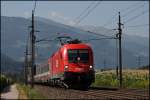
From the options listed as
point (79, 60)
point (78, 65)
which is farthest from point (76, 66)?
point (79, 60)

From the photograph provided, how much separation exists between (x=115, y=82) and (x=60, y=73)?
19.5 m

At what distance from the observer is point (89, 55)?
129 ft

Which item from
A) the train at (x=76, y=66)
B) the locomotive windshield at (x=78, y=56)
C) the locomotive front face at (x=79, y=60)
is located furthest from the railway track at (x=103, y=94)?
the locomotive windshield at (x=78, y=56)

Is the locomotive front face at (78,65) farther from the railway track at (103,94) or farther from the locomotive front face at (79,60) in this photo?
the railway track at (103,94)

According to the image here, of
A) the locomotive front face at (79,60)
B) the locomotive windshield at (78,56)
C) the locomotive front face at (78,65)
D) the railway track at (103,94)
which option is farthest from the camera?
the locomotive windshield at (78,56)

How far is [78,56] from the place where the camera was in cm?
3922

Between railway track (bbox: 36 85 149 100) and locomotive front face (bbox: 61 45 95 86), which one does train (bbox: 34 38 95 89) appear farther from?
railway track (bbox: 36 85 149 100)

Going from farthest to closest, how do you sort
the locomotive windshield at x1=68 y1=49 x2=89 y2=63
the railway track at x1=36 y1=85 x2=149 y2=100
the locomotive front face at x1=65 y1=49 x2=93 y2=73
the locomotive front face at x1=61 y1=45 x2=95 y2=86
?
1. the locomotive windshield at x1=68 y1=49 x2=89 y2=63
2. the locomotive front face at x1=65 y1=49 x2=93 y2=73
3. the locomotive front face at x1=61 y1=45 x2=95 y2=86
4. the railway track at x1=36 y1=85 x2=149 y2=100

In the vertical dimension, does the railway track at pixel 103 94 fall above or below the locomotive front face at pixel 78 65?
below

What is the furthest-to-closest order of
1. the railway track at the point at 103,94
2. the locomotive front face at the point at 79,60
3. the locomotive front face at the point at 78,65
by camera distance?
the locomotive front face at the point at 79,60 → the locomotive front face at the point at 78,65 → the railway track at the point at 103,94

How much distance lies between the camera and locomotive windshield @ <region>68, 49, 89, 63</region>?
3903 centimetres

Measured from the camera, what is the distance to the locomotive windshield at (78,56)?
128 feet

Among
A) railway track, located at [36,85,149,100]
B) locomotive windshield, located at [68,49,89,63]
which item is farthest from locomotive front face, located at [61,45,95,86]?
railway track, located at [36,85,149,100]

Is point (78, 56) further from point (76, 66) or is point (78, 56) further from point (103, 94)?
point (103, 94)
